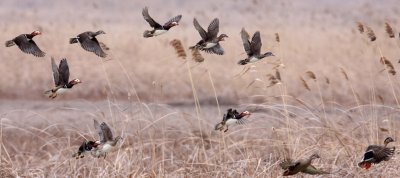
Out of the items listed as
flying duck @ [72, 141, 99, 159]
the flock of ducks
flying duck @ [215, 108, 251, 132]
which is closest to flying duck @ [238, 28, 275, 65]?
the flock of ducks

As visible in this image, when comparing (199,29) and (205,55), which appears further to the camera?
(205,55)

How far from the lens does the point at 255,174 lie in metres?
5.88

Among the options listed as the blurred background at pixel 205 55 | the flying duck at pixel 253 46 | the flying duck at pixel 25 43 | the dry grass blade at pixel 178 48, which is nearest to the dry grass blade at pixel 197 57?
the dry grass blade at pixel 178 48

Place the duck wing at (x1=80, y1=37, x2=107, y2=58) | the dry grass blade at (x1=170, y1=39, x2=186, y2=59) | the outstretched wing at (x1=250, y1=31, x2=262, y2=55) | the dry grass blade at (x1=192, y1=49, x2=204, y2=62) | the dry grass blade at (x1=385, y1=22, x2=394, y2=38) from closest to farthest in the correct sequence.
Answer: the duck wing at (x1=80, y1=37, x2=107, y2=58) → the outstretched wing at (x1=250, y1=31, x2=262, y2=55) → the dry grass blade at (x1=192, y1=49, x2=204, y2=62) → the dry grass blade at (x1=170, y1=39, x2=186, y2=59) → the dry grass blade at (x1=385, y1=22, x2=394, y2=38)

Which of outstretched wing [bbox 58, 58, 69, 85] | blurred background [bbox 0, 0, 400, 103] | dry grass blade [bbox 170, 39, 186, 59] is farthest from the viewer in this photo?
blurred background [bbox 0, 0, 400, 103]

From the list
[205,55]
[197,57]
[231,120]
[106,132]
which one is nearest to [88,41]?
[106,132]

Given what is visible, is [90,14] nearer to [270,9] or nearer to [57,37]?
[57,37]

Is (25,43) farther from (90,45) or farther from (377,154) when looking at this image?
(377,154)

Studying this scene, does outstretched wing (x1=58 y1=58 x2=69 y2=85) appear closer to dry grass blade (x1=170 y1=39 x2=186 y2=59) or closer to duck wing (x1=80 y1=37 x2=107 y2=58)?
duck wing (x1=80 y1=37 x2=107 y2=58)

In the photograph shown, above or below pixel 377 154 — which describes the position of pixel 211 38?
above

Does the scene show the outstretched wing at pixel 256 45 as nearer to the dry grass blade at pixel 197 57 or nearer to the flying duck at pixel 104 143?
the flying duck at pixel 104 143

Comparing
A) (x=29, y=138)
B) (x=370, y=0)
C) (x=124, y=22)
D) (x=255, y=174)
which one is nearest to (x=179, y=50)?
(x=255, y=174)

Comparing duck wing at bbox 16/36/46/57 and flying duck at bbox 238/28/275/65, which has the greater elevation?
duck wing at bbox 16/36/46/57

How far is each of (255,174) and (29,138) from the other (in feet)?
17.8
